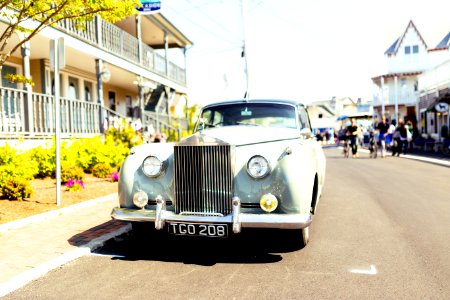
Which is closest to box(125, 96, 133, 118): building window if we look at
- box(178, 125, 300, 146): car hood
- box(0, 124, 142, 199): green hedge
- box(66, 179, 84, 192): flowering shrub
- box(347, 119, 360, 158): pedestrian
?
box(0, 124, 142, 199): green hedge

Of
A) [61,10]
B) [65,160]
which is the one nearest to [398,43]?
[65,160]

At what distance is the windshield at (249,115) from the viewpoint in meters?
6.03

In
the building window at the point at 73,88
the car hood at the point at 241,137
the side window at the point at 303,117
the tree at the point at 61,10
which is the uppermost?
the building window at the point at 73,88

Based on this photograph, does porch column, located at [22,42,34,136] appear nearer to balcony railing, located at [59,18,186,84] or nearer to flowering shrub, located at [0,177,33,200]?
balcony railing, located at [59,18,186,84]

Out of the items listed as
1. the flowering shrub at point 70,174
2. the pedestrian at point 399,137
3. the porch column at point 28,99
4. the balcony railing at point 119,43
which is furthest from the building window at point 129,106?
the flowering shrub at point 70,174

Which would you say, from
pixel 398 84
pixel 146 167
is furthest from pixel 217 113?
pixel 398 84

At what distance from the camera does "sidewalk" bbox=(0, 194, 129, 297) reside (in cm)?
406

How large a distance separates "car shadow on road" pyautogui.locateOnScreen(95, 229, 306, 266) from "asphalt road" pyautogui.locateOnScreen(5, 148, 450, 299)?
0.01 meters

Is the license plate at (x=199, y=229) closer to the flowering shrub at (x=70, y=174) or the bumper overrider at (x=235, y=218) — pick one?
the bumper overrider at (x=235, y=218)

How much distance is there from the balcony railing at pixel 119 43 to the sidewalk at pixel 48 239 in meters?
7.27

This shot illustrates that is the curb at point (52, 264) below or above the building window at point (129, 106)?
below

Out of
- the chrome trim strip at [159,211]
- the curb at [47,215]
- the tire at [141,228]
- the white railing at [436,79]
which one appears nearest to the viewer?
the chrome trim strip at [159,211]

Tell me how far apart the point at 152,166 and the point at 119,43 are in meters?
14.7

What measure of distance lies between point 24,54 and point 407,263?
11325 mm
